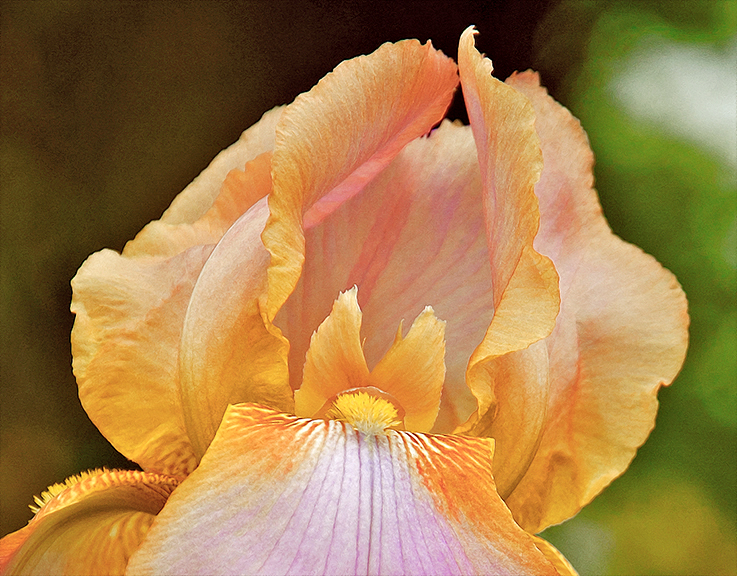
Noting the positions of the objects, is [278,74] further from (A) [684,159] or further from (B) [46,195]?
(A) [684,159]

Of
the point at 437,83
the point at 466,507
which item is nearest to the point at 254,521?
the point at 466,507

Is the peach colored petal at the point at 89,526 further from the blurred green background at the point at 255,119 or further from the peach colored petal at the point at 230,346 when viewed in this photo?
the blurred green background at the point at 255,119

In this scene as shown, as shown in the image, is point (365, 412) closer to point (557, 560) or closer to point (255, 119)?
point (557, 560)

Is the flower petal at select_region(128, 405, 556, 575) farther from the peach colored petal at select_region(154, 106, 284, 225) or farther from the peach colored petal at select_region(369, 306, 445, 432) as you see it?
the peach colored petal at select_region(154, 106, 284, 225)

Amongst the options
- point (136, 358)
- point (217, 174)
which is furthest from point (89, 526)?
point (217, 174)

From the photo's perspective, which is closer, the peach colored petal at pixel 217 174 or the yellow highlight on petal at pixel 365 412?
the yellow highlight on petal at pixel 365 412

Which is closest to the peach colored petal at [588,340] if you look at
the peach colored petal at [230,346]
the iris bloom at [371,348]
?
the iris bloom at [371,348]
